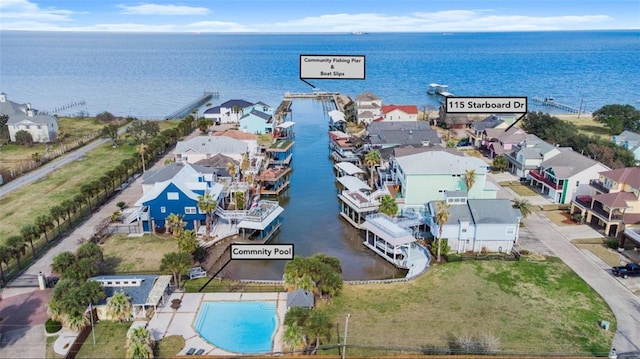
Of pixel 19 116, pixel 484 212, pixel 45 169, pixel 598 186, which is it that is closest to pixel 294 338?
pixel 484 212

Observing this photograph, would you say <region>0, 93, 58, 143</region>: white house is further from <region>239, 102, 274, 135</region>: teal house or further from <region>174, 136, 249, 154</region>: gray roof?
<region>239, 102, 274, 135</region>: teal house

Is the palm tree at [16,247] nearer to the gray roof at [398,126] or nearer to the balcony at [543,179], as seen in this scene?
the gray roof at [398,126]

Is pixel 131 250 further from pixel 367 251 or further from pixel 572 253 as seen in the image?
pixel 572 253

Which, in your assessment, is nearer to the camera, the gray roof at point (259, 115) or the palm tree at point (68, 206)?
the palm tree at point (68, 206)

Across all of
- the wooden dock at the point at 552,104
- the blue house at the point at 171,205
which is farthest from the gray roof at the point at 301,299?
the wooden dock at the point at 552,104

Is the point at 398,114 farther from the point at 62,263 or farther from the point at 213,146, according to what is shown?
the point at 62,263

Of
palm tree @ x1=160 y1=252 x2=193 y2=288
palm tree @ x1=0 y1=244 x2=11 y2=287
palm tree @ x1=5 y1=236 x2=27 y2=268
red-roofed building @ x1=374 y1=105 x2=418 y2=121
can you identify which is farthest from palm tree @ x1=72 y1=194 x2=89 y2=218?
red-roofed building @ x1=374 y1=105 x2=418 y2=121
